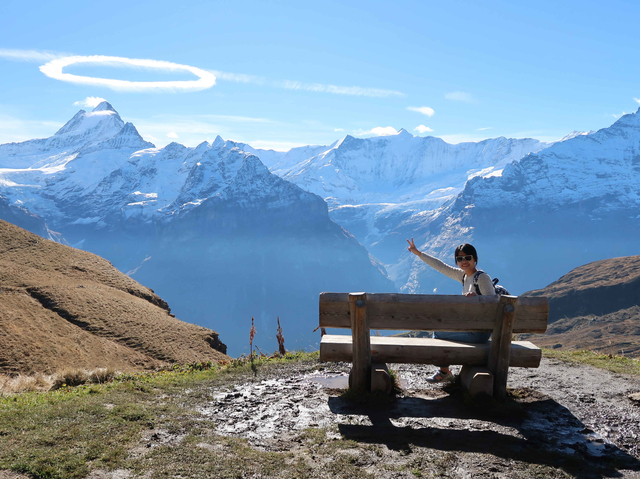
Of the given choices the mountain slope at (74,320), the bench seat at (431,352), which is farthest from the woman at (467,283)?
the mountain slope at (74,320)

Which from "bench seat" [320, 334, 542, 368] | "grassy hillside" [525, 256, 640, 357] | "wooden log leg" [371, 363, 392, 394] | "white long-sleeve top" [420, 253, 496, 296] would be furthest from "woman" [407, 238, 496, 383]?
"grassy hillside" [525, 256, 640, 357]

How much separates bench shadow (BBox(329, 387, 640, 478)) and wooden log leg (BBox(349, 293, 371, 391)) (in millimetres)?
386

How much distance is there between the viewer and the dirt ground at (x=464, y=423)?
5012 millimetres

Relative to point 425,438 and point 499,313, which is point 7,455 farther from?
point 499,313

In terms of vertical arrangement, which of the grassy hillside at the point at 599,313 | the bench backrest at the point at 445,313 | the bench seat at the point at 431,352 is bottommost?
the grassy hillside at the point at 599,313

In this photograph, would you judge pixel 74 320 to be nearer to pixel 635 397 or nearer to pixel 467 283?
pixel 467 283

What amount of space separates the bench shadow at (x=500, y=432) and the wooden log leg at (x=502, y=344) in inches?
11.5

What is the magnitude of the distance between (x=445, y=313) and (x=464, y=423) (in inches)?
62.3

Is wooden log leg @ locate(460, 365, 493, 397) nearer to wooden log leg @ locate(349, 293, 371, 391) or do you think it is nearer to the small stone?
wooden log leg @ locate(349, 293, 371, 391)

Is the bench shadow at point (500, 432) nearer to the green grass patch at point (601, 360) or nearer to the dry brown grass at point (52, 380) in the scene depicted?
the green grass patch at point (601, 360)

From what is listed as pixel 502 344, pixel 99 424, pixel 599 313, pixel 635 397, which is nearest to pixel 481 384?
pixel 502 344

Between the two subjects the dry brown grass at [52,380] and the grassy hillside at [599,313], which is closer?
the dry brown grass at [52,380]

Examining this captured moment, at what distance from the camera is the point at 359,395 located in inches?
282

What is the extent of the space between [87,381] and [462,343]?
7179 millimetres
